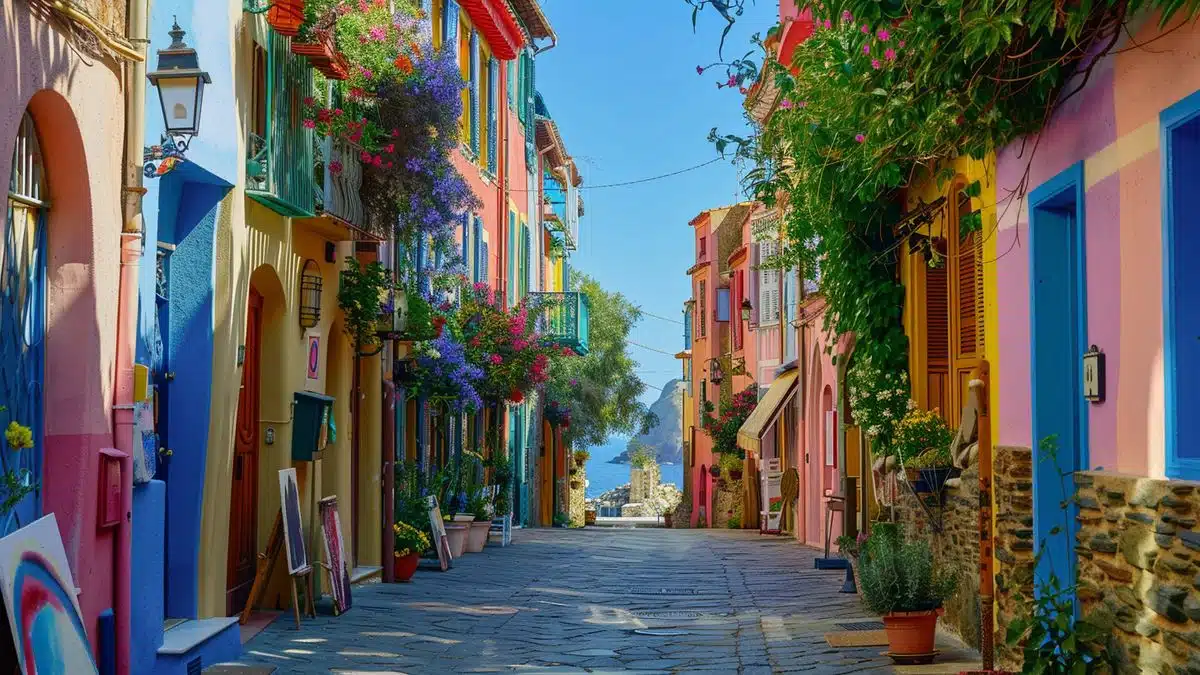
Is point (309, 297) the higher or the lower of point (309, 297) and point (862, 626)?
the higher

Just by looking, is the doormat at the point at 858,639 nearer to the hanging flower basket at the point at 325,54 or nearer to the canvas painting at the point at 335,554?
the canvas painting at the point at 335,554

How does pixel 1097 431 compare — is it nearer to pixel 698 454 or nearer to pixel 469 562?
pixel 469 562

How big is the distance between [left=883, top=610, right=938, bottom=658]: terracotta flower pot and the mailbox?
5625 millimetres

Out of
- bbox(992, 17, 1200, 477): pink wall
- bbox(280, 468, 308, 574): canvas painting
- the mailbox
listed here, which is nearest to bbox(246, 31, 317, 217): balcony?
the mailbox

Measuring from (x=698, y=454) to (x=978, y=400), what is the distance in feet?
132

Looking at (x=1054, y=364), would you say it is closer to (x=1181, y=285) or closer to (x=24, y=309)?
(x=1181, y=285)

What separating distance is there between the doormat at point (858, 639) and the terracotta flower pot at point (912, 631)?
34.2 inches

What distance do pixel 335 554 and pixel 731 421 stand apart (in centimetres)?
2405

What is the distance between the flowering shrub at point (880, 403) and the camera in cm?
1432

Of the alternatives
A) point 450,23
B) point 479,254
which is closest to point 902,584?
point 450,23

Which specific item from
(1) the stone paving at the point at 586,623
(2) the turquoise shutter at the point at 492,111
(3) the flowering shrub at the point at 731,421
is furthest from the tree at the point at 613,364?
(1) the stone paving at the point at 586,623

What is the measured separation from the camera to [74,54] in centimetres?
754

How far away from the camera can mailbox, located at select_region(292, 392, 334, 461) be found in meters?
13.3

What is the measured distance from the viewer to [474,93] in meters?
24.0
